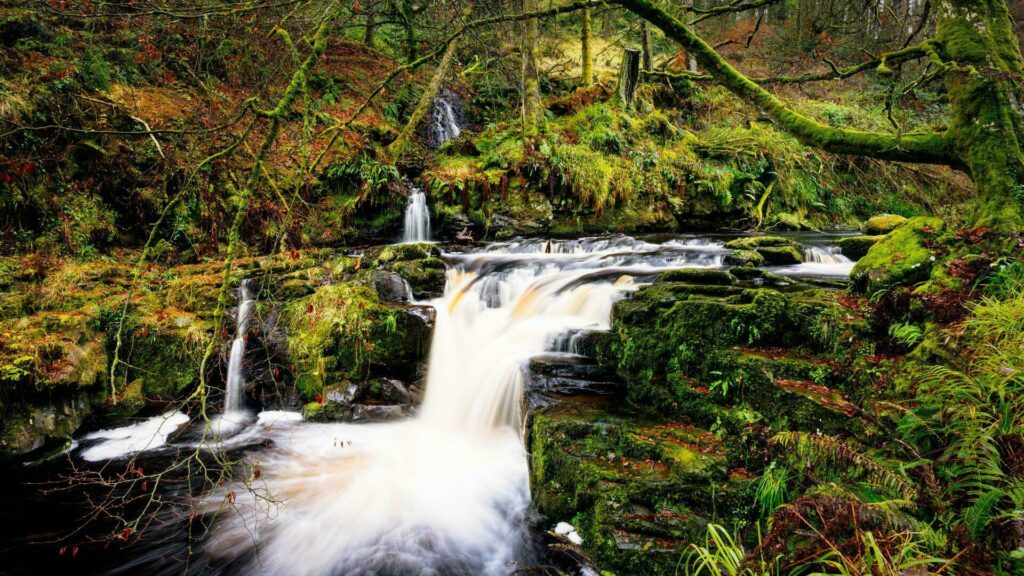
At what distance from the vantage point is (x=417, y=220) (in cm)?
1057

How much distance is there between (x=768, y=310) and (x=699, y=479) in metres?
1.73

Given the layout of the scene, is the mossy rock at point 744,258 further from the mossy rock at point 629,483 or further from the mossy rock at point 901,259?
the mossy rock at point 629,483

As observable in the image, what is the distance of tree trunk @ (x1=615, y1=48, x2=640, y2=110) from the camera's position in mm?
13758

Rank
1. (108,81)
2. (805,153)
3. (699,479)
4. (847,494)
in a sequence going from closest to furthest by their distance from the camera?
(847,494), (699,479), (108,81), (805,153)

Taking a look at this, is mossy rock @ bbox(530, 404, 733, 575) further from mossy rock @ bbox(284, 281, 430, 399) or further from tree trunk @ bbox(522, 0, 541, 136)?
tree trunk @ bbox(522, 0, 541, 136)

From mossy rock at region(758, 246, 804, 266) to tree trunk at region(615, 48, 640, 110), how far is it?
26.5ft

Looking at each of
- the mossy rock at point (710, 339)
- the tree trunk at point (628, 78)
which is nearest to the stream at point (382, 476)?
the mossy rock at point (710, 339)

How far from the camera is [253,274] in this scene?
6.79 metres

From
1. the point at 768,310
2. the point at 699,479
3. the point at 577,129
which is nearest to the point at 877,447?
the point at 699,479

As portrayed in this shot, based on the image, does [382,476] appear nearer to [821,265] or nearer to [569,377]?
[569,377]

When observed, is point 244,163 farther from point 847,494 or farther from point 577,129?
point 847,494

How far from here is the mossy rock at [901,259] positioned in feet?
12.0

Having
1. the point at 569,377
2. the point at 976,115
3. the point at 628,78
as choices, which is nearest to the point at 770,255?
the point at 976,115

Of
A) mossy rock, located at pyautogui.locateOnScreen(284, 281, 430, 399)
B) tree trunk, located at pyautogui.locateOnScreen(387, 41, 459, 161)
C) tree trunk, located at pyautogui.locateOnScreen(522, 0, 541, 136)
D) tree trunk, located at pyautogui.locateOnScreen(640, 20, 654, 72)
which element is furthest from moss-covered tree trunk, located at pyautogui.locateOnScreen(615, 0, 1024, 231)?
tree trunk, located at pyautogui.locateOnScreen(640, 20, 654, 72)
